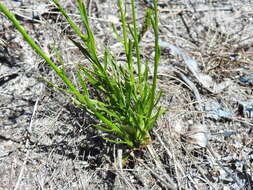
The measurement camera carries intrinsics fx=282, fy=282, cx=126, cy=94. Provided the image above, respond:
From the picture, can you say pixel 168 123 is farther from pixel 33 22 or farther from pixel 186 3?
pixel 33 22

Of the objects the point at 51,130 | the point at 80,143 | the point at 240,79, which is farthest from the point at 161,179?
the point at 240,79

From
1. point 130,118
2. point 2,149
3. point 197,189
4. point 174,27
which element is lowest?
point 197,189

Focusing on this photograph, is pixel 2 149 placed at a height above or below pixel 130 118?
below

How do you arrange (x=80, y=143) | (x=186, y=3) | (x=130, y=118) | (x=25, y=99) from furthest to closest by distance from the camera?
1. (x=186, y=3)
2. (x=25, y=99)
3. (x=80, y=143)
4. (x=130, y=118)

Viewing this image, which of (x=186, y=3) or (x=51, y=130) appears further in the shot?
(x=186, y=3)

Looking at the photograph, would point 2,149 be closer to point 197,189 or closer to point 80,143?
point 80,143

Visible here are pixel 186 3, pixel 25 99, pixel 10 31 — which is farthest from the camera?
pixel 186 3

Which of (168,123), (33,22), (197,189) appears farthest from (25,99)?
(197,189)
